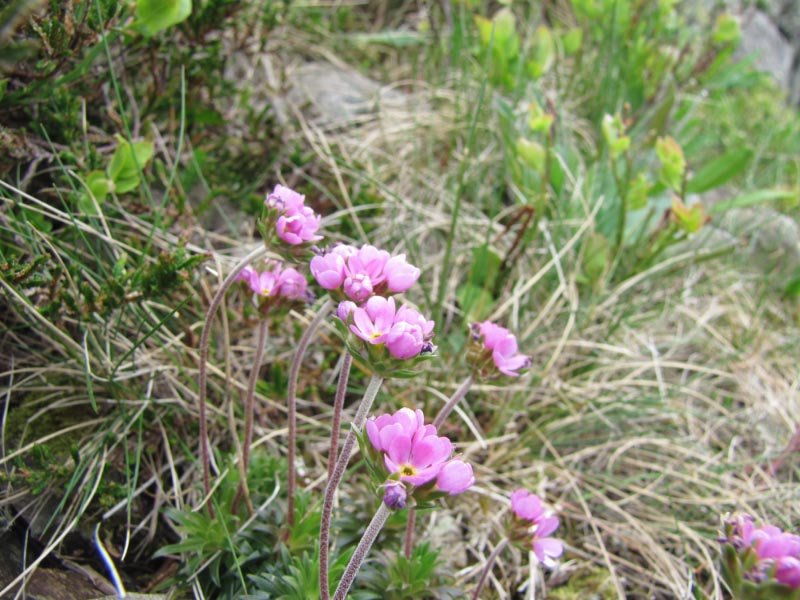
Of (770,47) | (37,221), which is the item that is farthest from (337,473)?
(770,47)

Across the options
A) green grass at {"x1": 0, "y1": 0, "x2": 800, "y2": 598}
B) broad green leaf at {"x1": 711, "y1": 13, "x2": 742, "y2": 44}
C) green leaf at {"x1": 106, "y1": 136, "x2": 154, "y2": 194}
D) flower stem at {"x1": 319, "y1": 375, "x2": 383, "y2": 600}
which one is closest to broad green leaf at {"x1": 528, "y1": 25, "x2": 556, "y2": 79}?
green grass at {"x1": 0, "y1": 0, "x2": 800, "y2": 598}

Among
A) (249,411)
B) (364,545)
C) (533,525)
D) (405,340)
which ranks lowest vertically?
(533,525)

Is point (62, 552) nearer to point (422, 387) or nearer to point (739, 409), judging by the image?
point (422, 387)

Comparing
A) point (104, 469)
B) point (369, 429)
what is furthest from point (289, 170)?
point (369, 429)

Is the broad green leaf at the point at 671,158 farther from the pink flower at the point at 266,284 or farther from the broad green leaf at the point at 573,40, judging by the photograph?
the pink flower at the point at 266,284

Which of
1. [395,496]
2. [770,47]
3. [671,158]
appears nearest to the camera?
[395,496]

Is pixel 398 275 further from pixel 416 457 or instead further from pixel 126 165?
pixel 126 165

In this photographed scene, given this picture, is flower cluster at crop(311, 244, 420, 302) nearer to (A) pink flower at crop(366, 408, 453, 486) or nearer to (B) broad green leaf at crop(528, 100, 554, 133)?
(A) pink flower at crop(366, 408, 453, 486)
